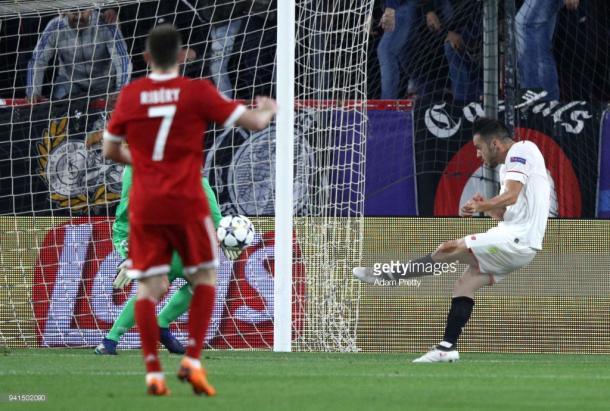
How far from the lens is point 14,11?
1355 cm

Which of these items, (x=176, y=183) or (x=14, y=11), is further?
(x=14, y=11)

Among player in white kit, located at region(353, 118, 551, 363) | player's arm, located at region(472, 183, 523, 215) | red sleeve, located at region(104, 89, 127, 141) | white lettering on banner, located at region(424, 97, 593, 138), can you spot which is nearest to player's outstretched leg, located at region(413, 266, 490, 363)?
player in white kit, located at region(353, 118, 551, 363)

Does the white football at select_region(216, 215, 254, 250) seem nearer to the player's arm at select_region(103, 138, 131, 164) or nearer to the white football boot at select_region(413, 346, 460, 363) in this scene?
the white football boot at select_region(413, 346, 460, 363)

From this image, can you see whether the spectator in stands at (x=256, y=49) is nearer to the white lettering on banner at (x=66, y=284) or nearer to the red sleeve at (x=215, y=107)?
the white lettering on banner at (x=66, y=284)

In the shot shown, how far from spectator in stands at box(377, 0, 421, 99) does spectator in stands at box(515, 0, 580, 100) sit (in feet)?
3.89

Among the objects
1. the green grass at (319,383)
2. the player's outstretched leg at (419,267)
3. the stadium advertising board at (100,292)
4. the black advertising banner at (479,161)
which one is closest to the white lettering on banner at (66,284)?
the stadium advertising board at (100,292)

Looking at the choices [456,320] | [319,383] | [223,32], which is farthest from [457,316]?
[223,32]

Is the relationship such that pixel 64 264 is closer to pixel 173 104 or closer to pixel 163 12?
pixel 163 12

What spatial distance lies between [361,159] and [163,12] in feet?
8.94

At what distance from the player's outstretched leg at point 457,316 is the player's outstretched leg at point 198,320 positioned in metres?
3.61

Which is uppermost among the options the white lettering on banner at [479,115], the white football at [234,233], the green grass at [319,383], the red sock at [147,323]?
the white lettering on banner at [479,115]

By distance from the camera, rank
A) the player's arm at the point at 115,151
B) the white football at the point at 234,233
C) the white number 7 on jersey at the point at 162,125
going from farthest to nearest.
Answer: the white football at the point at 234,233, the player's arm at the point at 115,151, the white number 7 on jersey at the point at 162,125

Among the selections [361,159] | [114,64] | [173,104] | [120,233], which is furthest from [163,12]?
[173,104]

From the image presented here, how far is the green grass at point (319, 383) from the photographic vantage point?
266 inches
